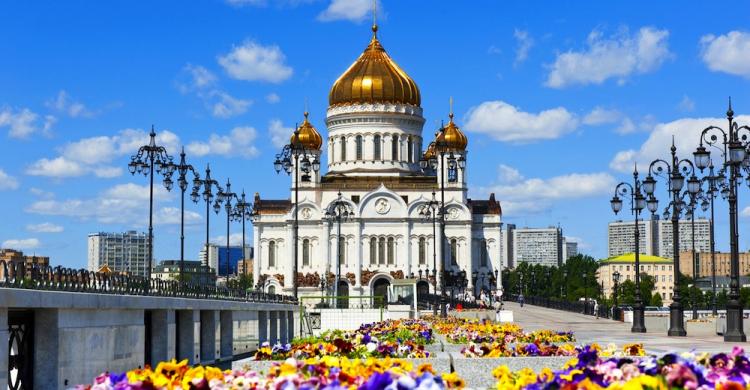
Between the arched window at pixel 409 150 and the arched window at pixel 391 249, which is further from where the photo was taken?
the arched window at pixel 409 150

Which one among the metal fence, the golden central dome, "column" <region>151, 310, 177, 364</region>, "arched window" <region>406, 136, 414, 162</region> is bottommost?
"column" <region>151, 310, 177, 364</region>

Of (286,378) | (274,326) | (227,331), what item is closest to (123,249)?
(274,326)

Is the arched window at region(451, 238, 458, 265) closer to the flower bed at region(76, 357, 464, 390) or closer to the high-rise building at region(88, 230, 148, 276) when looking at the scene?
the high-rise building at region(88, 230, 148, 276)

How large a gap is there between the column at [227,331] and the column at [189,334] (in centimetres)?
409

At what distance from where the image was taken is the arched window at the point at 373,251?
107 meters

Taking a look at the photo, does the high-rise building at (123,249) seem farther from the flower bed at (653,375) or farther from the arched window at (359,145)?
the flower bed at (653,375)

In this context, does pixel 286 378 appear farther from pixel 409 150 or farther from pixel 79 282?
pixel 409 150

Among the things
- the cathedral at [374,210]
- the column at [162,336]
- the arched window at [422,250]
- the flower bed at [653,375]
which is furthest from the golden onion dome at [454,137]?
the flower bed at [653,375]

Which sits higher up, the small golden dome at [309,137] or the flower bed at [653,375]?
the small golden dome at [309,137]

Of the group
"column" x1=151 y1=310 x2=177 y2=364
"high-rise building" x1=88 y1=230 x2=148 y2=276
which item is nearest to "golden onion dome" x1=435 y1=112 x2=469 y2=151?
"high-rise building" x1=88 y1=230 x2=148 y2=276

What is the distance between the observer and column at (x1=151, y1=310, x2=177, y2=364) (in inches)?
972

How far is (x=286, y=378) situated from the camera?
8.46 metres

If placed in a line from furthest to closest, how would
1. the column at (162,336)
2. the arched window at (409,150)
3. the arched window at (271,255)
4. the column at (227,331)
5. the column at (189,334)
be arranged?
the arched window at (409,150) < the arched window at (271,255) < the column at (227,331) < the column at (189,334) < the column at (162,336)

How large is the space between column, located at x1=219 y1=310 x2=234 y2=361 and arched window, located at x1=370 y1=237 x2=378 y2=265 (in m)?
70.1
